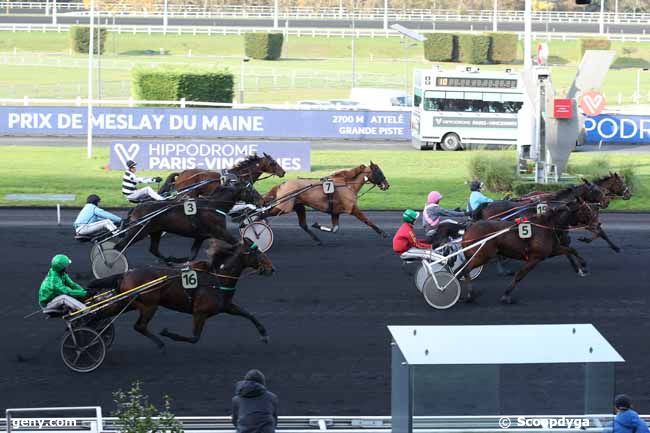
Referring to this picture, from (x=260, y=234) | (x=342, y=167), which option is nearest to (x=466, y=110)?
(x=342, y=167)

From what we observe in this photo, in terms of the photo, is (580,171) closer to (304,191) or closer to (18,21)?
(304,191)

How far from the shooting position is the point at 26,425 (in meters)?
9.80

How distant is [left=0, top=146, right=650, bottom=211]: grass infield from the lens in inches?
993

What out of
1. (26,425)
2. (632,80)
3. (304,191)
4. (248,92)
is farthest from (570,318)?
(632,80)

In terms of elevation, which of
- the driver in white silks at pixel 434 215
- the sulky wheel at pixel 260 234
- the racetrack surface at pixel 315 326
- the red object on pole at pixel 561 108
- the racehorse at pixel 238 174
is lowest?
the racetrack surface at pixel 315 326

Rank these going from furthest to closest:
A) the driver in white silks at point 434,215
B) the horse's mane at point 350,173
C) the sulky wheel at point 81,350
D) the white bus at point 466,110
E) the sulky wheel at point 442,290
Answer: the white bus at point 466,110 < the horse's mane at point 350,173 < the driver in white silks at point 434,215 < the sulky wheel at point 442,290 < the sulky wheel at point 81,350

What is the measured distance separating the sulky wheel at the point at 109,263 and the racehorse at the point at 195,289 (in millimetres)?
3791

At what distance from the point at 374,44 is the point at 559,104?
48.7 meters

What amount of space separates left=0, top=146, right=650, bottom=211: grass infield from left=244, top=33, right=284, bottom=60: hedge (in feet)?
109

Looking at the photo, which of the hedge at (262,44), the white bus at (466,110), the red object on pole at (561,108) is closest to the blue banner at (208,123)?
the white bus at (466,110)

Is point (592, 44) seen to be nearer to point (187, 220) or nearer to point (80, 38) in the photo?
point (80, 38)

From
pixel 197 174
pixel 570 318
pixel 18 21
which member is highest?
pixel 18 21

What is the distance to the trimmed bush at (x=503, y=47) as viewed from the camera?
6738cm

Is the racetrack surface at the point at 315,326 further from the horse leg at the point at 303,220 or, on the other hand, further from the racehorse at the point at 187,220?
the racehorse at the point at 187,220
